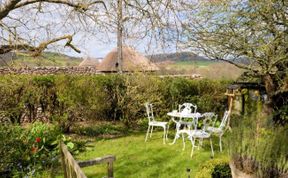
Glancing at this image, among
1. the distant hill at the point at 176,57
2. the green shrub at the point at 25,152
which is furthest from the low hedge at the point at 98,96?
the distant hill at the point at 176,57

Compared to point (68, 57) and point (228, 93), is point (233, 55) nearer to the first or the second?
point (68, 57)

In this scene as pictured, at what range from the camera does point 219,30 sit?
251 inches

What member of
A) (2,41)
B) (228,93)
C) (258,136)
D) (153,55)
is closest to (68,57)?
(2,41)

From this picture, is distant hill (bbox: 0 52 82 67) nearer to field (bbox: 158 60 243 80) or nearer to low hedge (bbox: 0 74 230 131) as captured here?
field (bbox: 158 60 243 80)

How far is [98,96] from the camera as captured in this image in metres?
10.8

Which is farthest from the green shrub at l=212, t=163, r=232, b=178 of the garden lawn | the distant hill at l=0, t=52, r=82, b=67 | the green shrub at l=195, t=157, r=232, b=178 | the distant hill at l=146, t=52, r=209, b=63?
the distant hill at l=0, t=52, r=82, b=67

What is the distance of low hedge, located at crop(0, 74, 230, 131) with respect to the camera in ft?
32.4

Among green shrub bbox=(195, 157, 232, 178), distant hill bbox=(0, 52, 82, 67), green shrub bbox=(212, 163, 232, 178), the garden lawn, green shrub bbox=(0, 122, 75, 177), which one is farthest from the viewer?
the garden lawn

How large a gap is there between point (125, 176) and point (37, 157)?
1.90 metres

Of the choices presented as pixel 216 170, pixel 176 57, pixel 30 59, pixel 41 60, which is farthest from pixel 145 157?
pixel 30 59

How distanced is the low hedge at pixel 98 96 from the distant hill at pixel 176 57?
13.4 ft

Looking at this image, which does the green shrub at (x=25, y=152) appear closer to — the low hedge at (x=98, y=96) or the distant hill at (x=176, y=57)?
the low hedge at (x=98, y=96)

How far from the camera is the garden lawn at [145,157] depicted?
250 inches

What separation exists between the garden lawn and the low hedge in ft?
5.40
